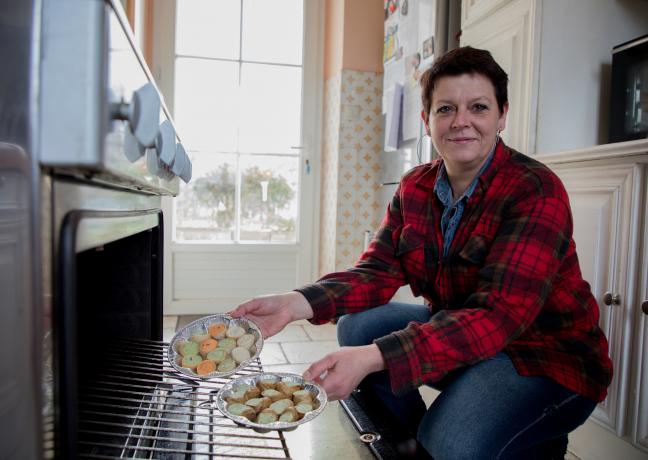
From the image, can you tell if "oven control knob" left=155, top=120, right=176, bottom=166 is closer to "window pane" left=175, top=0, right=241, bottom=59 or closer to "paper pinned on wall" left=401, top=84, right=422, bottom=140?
"paper pinned on wall" left=401, top=84, right=422, bottom=140

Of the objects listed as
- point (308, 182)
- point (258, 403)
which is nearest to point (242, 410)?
point (258, 403)

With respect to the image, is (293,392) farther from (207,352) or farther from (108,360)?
(108,360)

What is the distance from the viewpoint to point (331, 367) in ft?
2.70

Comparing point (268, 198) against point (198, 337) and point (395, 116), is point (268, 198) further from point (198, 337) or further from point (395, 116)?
point (198, 337)

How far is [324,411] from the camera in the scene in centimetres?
108

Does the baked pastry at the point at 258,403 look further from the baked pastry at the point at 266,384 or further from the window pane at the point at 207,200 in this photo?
the window pane at the point at 207,200

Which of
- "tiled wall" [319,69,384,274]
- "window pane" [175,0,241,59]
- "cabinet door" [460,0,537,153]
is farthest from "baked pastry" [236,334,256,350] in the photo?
"window pane" [175,0,241,59]

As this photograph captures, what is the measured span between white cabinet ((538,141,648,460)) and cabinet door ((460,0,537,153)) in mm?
328

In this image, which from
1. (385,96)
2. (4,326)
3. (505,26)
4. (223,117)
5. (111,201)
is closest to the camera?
(4,326)

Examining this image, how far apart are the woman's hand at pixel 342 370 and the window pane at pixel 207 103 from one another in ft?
8.21

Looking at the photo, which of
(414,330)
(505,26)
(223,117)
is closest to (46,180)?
(414,330)

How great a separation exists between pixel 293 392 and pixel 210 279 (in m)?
2.43

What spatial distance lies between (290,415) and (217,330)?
0.33m

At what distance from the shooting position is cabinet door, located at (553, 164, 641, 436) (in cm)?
122
